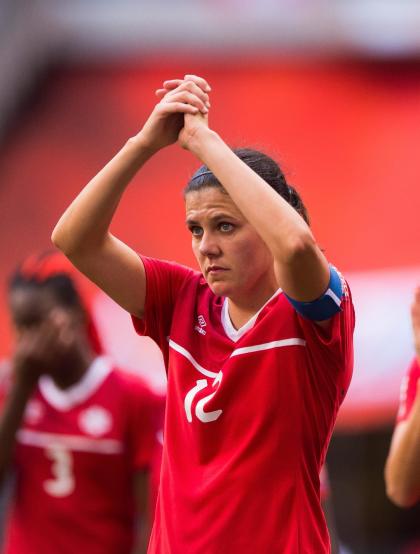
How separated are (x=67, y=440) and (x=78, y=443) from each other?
0.16 feet

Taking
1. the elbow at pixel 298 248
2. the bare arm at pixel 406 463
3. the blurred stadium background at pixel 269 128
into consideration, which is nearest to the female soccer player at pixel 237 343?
the elbow at pixel 298 248

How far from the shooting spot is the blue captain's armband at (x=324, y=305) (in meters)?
2.70

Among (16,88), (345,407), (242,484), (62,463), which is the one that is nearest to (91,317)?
(62,463)

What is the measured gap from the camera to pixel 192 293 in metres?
3.04

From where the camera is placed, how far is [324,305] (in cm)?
270

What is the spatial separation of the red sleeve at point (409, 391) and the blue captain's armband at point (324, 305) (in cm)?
99

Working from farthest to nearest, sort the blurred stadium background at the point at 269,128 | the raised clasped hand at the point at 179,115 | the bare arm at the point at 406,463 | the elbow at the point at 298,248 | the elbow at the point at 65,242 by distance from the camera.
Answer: the blurred stadium background at the point at 269,128 < the bare arm at the point at 406,463 < the elbow at the point at 65,242 < the raised clasped hand at the point at 179,115 < the elbow at the point at 298,248

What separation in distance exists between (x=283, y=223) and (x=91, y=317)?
7.32 feet

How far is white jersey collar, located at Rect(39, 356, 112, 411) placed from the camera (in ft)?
15.0

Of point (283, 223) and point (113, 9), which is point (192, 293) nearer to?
point (283, 223)

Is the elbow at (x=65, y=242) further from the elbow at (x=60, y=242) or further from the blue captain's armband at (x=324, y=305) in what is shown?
the blue captain's armband at (x=324, y=305)

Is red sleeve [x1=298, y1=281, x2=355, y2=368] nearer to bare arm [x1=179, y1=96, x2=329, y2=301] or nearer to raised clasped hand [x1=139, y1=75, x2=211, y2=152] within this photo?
bare arm [x1=179, y1=96, x2=329, y2=301]

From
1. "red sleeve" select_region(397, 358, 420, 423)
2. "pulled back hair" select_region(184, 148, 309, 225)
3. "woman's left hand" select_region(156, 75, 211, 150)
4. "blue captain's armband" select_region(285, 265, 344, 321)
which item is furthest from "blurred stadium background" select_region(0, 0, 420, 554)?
"blue captain's armband" select_region(285, 265, 344, 321)

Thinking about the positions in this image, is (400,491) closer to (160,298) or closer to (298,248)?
(160,298)
